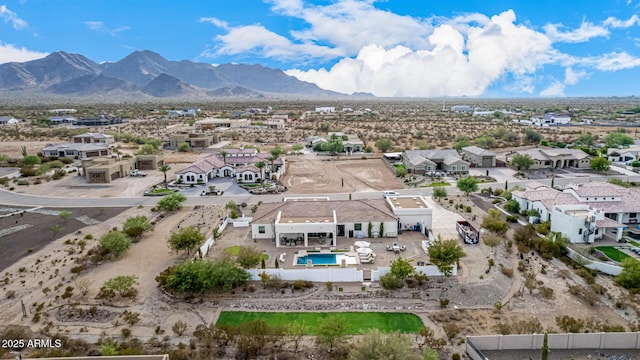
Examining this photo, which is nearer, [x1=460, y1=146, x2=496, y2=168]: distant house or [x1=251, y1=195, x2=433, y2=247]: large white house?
[x1=251, y1=195, x2=433, y2=247]: large white house

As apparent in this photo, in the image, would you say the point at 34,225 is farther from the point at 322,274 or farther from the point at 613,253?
the point at 613,253

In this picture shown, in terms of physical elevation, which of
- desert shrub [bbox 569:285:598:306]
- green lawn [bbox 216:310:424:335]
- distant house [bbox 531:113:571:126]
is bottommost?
green lawn [bbox 216:310:424:335]

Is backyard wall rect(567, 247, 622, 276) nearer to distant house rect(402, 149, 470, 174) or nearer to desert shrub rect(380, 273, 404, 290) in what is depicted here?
desert shrub rect(380, 273, 404, 290)

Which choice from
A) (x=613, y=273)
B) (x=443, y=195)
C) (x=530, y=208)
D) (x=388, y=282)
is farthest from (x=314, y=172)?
(x=613, y=273)

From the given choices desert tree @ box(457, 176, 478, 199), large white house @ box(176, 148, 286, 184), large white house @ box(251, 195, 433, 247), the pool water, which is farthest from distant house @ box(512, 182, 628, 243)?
large white house @ box(176, 148, 286, 184)

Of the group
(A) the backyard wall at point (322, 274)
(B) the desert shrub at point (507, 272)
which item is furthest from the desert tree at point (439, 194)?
(A) the backyard wall at point (322, 274)

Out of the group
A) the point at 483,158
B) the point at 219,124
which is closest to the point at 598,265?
the point at 483,158

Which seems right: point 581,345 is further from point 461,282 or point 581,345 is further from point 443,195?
point 443,195
